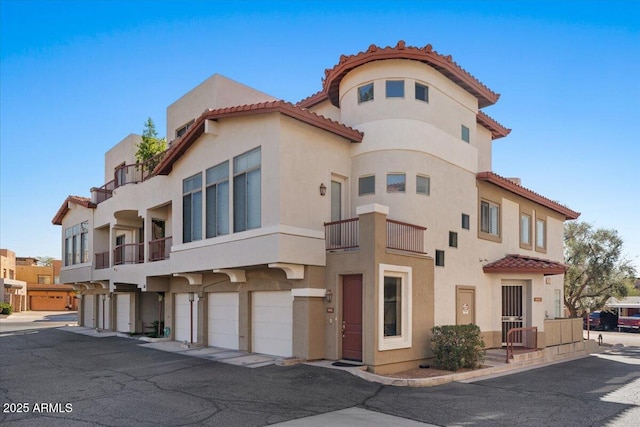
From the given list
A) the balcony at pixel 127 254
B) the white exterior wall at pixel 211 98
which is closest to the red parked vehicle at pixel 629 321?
the white exterior wall at pixel 211 98

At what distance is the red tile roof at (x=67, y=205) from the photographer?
27450 millimetres

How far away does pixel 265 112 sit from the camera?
555 inches

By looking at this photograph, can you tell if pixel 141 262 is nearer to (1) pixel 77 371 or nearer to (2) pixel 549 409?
(1) pixel 77 371

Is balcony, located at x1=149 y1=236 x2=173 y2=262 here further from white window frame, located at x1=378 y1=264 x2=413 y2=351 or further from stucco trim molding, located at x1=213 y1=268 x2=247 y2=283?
white window frame, located at x1=378 y1=264 x2=413 y2=351

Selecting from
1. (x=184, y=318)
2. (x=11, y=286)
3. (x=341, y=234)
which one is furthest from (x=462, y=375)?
(x=11, y=286)

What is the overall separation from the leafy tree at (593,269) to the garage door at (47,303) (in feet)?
190

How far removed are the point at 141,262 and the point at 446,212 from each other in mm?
13459

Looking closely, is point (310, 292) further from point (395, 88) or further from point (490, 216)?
point (490, 216)

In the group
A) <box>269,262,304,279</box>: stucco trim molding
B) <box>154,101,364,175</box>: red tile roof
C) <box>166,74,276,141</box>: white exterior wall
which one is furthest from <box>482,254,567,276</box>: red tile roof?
<box>166,74,276,141</box>: white exterior wall

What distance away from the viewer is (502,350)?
58.3 ft

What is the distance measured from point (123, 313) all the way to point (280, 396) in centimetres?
1853

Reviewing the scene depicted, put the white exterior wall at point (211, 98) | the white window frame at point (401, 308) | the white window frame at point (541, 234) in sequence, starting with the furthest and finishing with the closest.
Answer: the white window frame at point (541, 234) < the white exterior wall at point (211, 98) < the white window frame at point (401, 308)

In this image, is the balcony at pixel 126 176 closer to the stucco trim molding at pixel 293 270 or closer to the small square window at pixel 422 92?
the stucco trim molding at pixel 293 270

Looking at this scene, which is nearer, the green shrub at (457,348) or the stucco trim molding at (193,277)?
the green shrub at (457,348)
